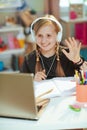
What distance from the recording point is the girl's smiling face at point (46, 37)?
1508 millimetres

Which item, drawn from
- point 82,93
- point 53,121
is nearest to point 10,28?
point 82,93

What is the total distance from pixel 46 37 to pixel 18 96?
2.04ft

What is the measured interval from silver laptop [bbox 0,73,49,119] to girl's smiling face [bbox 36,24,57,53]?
0.59 meters

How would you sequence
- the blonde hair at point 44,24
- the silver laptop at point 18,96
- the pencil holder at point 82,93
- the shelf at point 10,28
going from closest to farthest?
Result: the silver laptop at point 18,96
the pencil holder at point 82,93
the blonde hair at point 44,24
the shelf at point 10,28

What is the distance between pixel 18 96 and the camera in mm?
977

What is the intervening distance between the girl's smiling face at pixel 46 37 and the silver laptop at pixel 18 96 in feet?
1.94

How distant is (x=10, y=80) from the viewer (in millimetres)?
970

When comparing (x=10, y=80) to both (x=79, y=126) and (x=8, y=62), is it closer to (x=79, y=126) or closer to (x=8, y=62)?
(x=79, y=126)

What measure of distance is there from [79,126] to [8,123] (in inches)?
10.6

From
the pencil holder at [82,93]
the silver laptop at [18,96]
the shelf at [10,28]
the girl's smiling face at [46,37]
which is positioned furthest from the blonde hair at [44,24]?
the shelf at [10,28]

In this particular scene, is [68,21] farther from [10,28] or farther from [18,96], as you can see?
[18,96]

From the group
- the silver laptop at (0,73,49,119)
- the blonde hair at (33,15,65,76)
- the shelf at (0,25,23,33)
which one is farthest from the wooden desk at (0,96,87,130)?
the shelf at (0,25,23,33)

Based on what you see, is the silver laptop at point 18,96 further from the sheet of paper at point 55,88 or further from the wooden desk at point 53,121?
the sheet of paper at point 55,88

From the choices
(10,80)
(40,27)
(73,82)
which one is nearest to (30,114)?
(10,80)
